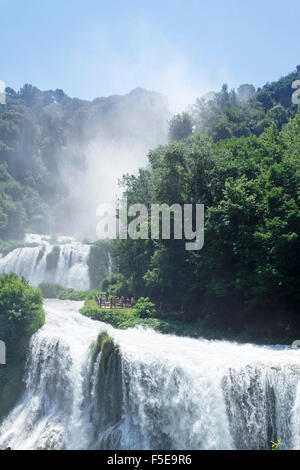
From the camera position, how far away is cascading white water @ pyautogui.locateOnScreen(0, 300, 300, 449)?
15.9m

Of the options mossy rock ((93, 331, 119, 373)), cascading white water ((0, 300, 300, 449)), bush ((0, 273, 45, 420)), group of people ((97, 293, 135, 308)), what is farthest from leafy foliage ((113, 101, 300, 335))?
bush ((0, 273, 45, 420))

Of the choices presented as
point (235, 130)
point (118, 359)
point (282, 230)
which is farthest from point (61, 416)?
point (235, 130)

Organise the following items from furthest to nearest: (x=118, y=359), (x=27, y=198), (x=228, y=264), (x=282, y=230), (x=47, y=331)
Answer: (x=27, y=198)
(x=228, y=264)
(x=47, y=331)
(x=282, y=230)
(x=118, y=359)

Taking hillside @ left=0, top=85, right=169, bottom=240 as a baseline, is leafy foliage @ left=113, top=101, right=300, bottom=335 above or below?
below

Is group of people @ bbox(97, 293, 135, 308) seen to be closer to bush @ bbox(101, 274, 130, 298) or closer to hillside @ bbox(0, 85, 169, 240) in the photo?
bush @ bbox(101, 274, 130, 298)

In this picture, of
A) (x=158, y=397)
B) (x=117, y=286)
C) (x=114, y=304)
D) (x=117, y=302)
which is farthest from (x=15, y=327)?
(x=117, y=286)

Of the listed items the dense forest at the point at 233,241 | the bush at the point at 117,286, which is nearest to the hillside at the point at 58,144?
the bush at the point at 117,286

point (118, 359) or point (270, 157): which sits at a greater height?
point (270, 157)

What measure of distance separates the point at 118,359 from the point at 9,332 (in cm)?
827

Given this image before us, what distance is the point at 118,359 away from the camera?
18781 millimetres

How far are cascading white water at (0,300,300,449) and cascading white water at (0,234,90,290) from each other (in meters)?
30.9

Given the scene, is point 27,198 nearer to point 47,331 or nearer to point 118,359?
point 47,331
